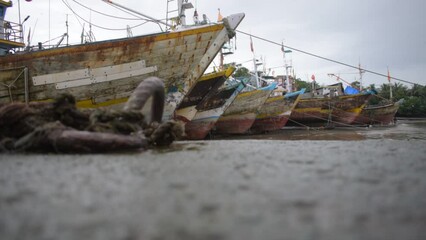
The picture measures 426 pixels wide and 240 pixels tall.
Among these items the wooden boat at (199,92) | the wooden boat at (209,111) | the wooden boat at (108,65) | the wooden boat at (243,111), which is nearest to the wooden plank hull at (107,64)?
the wooden boat at (108,65)

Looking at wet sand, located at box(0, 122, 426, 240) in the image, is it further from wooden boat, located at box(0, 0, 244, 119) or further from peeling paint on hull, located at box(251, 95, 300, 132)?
peeling paint on hull, located at box(251, 95, 300, 132)

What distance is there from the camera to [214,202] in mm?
1203

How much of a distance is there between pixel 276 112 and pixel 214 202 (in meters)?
15.1

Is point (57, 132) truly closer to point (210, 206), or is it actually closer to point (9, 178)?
point (9, 178)

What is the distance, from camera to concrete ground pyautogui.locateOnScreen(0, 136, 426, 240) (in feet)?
3.01

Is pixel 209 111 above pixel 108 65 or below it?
below

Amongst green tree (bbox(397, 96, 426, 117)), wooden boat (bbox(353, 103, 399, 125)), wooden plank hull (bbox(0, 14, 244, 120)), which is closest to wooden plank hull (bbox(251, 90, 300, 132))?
wooden boat (bbox(353, 103, 399, 125))

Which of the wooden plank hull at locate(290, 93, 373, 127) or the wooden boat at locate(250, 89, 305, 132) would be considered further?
the wooden plank hull at locate(290, 93, 373, 127)

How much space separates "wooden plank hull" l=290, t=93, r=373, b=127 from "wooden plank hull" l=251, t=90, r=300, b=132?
274cm

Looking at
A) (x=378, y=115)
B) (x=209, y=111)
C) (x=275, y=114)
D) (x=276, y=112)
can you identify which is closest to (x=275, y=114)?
(x=275, y=114)

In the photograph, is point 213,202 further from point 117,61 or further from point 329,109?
point 329,109

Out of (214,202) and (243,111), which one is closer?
(214,202)

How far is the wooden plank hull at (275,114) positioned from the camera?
616 inches

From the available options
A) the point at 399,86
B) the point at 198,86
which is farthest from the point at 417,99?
the point at 198,86
